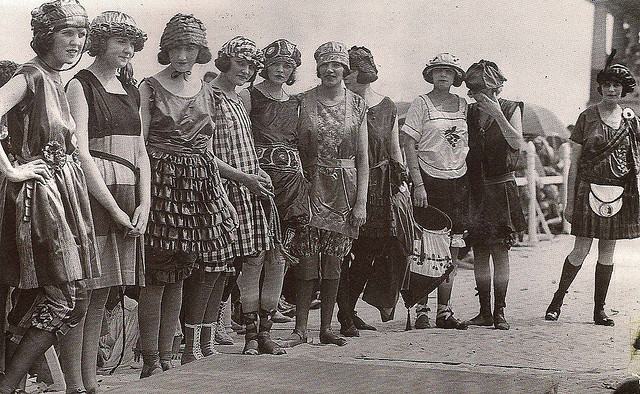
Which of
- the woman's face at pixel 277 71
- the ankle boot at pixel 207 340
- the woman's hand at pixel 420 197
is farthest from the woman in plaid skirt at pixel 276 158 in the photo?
the woman's hand at pixel 420 197

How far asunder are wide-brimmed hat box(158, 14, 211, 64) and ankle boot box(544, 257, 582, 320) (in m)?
1.95

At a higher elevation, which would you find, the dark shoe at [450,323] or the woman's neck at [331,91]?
the woman's neck at [331,91]

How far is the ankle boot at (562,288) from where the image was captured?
5086 mm

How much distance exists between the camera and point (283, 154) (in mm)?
5090

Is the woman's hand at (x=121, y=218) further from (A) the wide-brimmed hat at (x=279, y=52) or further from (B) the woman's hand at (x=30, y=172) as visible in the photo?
(A) the wide-brimmed hat at (x=279, y=52)

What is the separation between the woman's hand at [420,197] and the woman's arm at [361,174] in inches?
9.5

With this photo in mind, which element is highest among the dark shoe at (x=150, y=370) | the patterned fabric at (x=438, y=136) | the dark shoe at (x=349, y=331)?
the patterned fabric at (x=438, y=136)

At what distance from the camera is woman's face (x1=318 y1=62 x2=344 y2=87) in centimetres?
512

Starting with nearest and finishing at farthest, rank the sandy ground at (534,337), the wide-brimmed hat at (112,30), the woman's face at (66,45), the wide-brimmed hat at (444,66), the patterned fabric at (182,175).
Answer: the woman's face at (66,45)
the wide-brimmed hat at (112,30)
the patterned fabric at (182,175)
the sandy ground at (534,337)
the wide-brimmed hat at (444,66)

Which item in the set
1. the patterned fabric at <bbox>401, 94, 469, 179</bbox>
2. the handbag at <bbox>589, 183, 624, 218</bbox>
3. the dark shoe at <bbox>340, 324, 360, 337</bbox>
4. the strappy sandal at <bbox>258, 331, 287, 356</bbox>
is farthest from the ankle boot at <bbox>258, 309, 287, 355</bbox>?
the handbag at <bbox>589, 183, 624, 218</bbox>

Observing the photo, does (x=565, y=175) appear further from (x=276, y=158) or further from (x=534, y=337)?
(x=276, y=158)

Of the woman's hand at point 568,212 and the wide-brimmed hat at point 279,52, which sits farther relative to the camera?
the woman's hand at point 568,212

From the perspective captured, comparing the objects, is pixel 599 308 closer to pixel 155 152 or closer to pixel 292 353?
pixel 292 353

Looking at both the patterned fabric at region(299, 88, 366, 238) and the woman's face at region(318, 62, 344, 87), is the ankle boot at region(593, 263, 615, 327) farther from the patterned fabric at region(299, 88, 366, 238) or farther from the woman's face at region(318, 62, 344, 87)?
the woman's face at region(318, 62, 344, 87)
